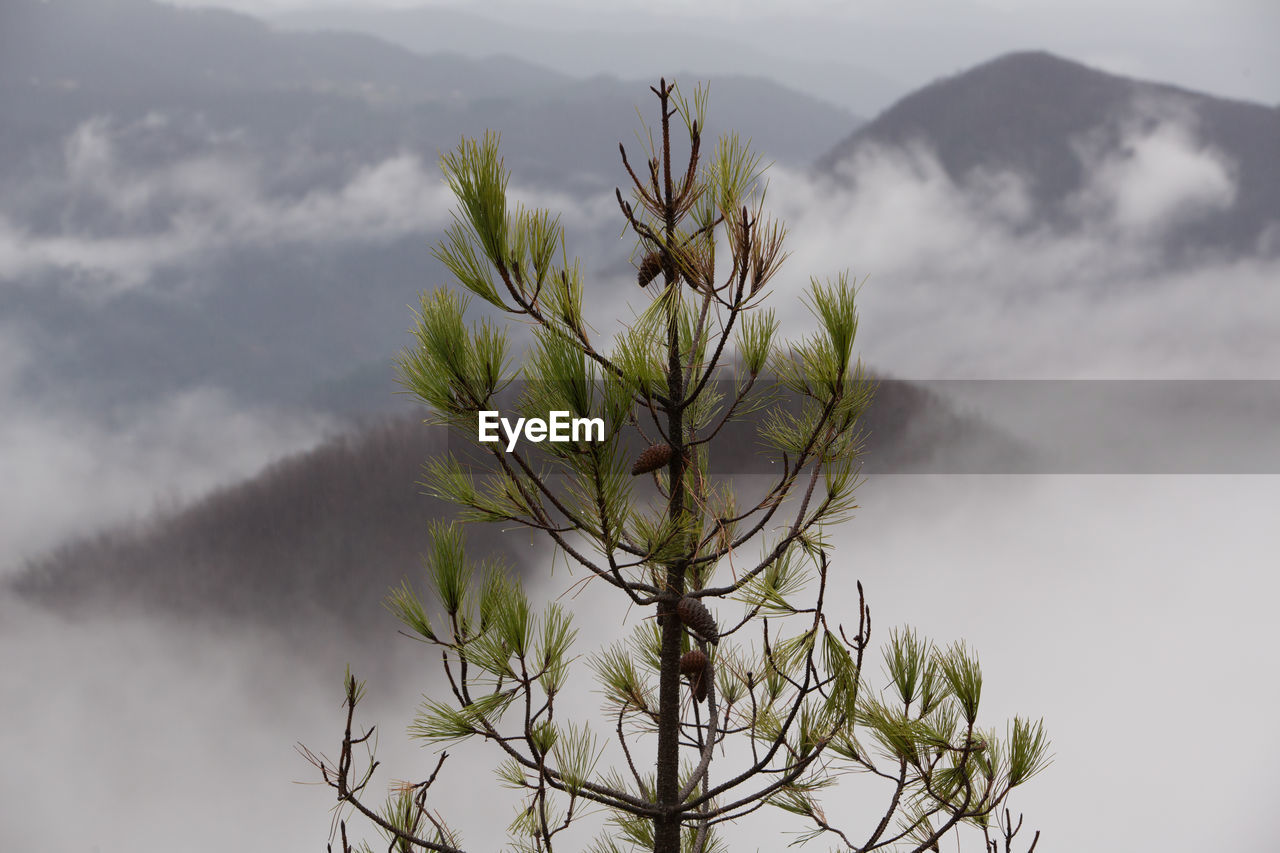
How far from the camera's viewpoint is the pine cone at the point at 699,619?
1.51 m

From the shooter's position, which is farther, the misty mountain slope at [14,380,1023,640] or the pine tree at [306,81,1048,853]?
the misty mountain slope at [14,380,1023,640]

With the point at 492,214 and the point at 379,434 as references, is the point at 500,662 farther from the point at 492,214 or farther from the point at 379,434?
the point at 379,434

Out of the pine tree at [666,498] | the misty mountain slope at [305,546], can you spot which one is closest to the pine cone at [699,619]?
the pine tree at [666,498]

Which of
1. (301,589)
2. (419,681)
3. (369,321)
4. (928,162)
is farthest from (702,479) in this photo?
(928,162)

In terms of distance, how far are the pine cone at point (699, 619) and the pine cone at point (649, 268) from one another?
539 mm

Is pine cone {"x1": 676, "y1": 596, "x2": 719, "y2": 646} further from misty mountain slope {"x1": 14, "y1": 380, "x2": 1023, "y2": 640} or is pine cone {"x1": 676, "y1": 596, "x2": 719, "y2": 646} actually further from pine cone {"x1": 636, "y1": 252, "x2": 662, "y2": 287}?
misty mountain slope {"x1": 14, "y1": 380, "x2": 1023, "y2": 640}

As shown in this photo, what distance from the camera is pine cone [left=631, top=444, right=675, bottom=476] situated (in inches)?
56.1

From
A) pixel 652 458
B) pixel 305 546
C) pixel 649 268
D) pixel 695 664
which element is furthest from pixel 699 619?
pixel 305 546

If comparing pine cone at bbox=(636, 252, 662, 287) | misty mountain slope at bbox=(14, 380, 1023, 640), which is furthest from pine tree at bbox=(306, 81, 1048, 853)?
misty mountain slope at bbox=(14, 380, 1023, 640)

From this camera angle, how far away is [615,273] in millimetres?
4105

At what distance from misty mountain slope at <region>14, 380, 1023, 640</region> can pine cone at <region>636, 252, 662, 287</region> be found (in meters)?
2.16

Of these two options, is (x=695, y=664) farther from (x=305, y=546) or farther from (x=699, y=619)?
(x=305, y=546)

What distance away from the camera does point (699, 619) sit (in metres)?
1.50

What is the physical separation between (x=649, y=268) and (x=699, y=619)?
59 centimetres
